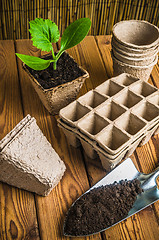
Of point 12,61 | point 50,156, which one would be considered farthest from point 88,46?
point 50,156

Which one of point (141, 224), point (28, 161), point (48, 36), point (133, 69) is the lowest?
point (141, 224)

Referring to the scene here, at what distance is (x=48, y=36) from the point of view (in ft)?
3.50

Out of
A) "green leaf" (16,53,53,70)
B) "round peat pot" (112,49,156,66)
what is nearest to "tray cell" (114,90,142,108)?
"round peat pot" (112,49,156,66)

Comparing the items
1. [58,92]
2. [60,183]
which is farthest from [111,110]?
[60,183]

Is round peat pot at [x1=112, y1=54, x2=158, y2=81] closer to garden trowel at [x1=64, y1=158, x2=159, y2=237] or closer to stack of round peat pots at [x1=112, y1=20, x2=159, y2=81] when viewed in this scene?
stack of round peat pots at [x1=112, y1=20, x2=159, y2=81]

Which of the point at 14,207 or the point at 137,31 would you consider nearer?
the point at 14,207

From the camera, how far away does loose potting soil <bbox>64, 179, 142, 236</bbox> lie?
0.86 meters

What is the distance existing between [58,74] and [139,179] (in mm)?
A: 453

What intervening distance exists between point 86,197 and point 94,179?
9 cm

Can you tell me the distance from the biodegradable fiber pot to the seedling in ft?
0.23

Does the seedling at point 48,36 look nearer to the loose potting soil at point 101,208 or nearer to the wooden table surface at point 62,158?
the wooden table surface at point 62,158

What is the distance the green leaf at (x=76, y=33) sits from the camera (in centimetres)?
107

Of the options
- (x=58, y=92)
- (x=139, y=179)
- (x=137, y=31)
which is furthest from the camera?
(x=137, y=31)

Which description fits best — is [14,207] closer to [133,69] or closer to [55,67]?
[55,67]
